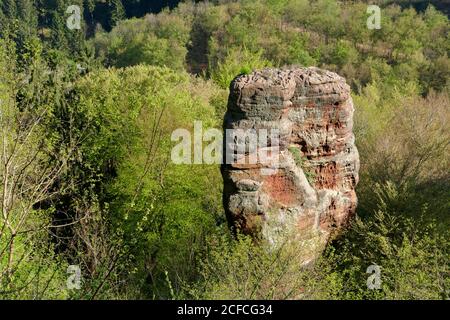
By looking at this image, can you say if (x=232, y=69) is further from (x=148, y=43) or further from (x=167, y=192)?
(x=148, y=43)

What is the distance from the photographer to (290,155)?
1734 centimetres

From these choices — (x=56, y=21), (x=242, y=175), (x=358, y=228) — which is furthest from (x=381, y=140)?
(x=56, y=21)

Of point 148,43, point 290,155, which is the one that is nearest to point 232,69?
point 148,43

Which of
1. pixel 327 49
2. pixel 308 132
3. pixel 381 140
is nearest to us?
pixel 308 132

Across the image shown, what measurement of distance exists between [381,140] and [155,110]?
1200 cm

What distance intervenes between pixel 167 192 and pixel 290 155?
27.2 feet

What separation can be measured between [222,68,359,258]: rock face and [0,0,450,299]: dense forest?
45.4 inches

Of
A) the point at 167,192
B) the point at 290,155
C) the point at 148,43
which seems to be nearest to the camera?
the point at 290,155

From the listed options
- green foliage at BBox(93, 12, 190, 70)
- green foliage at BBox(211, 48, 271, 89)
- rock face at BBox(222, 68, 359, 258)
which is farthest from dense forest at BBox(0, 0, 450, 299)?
green foliage at BBox(93, 12, 190, 70)

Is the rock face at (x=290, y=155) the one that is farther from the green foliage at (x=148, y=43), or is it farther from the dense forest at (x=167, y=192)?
the green foliage at (x=148, y=43)

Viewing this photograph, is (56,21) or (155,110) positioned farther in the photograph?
(56,21)

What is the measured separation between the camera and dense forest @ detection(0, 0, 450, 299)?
1463cm

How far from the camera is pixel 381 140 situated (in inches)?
949
